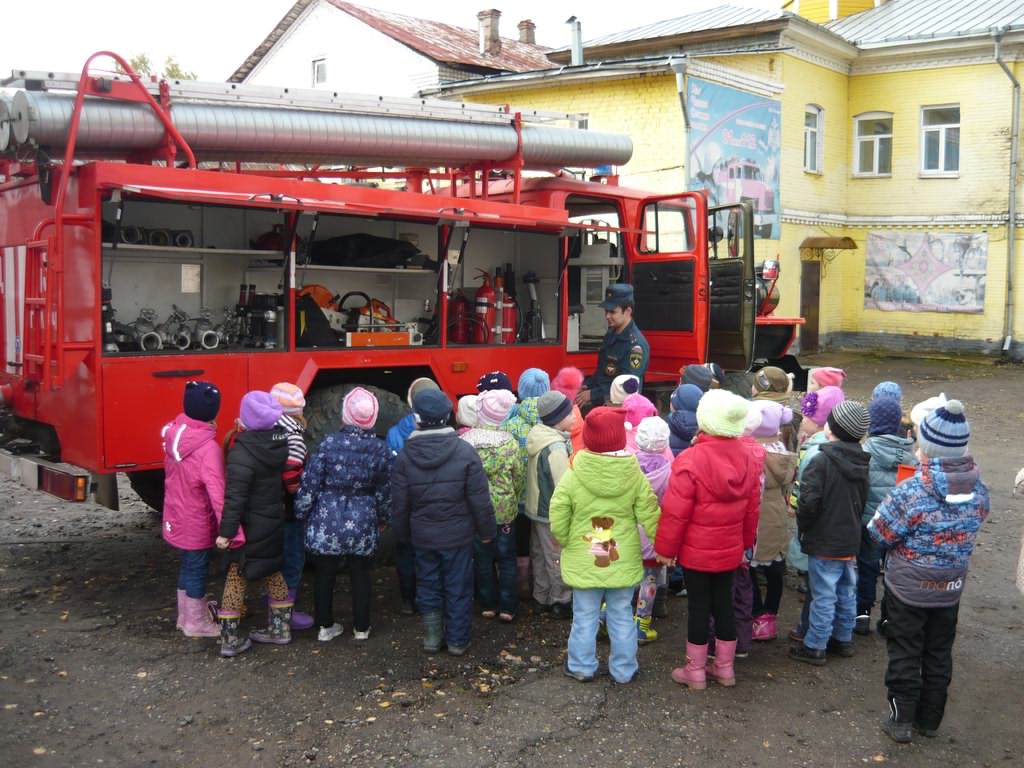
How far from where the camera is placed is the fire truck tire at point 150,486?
23.2 ft

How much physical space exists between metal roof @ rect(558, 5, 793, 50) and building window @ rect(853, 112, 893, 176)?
12.2ft

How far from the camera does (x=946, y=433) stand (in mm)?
4359

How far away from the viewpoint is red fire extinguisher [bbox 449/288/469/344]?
26.1ft

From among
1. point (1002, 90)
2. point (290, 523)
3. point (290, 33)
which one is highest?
point (290, 33)

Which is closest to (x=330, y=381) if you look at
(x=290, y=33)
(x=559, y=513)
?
(x=559, y=513)

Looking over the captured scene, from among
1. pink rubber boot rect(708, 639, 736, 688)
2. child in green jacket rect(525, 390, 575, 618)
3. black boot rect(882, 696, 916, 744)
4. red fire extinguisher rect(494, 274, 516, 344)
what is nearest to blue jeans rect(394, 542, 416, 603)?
child in green jacket rect(525, 390, 575, 618)

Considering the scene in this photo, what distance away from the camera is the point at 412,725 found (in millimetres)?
4484

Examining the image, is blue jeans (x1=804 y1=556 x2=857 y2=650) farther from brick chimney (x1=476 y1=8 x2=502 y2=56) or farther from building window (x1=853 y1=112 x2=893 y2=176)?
brick chimney (x1=476 y1=8 x2=502 y2=56)

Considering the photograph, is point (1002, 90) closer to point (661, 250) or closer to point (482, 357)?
point (661, 250)

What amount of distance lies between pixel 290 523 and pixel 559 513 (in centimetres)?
159

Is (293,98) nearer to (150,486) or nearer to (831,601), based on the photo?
(150,486)

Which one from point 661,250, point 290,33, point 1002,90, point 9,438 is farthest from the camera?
point 290,33

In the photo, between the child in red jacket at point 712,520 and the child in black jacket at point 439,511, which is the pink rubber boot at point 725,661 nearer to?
Result: the child in red jacket at point 712,520

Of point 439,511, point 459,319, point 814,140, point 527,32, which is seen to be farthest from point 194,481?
point 527,32
